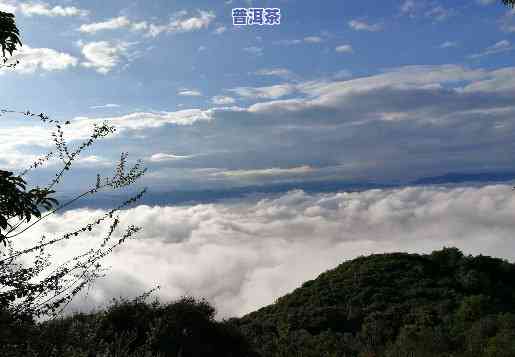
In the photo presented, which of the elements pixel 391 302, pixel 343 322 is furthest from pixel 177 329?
pixel 391 302

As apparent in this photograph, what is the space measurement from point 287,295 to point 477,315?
18.8 meters

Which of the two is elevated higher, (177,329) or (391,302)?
(177,329)

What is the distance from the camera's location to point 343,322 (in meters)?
33.6

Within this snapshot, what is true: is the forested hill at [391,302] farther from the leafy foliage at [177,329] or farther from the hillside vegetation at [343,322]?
the leafy foliage at [177,329]

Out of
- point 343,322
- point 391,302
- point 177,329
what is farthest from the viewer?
point 391,302

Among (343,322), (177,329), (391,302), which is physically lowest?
(343,322)

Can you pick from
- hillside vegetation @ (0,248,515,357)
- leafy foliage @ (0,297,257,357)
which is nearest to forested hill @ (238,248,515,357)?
hillside vegetation @ (0,248,515,357)

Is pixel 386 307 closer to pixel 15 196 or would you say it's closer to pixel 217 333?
pixel 217 333

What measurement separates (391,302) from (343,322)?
18.4 ft

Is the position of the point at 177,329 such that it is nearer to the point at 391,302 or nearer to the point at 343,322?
the point at 343,322

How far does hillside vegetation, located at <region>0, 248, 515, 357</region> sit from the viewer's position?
8.76m

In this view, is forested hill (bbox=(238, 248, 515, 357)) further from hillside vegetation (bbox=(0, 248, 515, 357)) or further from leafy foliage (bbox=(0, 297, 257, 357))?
leafy foliage (bbox=(0, 297, 257, 357))

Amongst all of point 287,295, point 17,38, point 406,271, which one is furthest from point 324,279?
point 17,38

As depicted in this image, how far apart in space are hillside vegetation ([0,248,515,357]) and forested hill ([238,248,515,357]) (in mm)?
79
